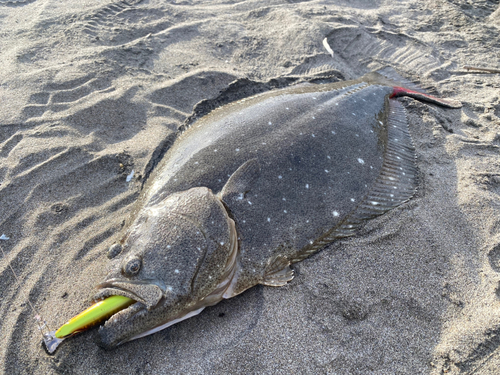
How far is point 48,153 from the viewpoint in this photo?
3.39 meters

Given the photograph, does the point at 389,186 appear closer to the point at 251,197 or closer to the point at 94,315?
the point at 251,197

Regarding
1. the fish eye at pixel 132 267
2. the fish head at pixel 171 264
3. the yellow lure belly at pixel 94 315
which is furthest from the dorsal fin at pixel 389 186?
the yellow lure belly at pixel 94 315

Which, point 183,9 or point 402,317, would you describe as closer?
point 402,317

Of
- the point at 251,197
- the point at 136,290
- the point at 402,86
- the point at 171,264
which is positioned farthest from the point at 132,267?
the point at 402,86

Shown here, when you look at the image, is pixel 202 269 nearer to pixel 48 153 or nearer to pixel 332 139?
pixel 332 139

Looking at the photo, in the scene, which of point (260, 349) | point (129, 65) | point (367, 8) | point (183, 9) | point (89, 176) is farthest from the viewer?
point (367, 8)

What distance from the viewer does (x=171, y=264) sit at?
2230 millimetres

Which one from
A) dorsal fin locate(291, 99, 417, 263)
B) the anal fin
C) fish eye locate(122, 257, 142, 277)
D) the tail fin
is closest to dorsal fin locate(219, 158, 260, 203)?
the anal fin

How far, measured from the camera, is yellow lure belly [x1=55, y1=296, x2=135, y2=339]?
210 cm

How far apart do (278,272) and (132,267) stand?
44.5 inches

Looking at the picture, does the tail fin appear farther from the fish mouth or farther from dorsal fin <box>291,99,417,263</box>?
the fish mouth

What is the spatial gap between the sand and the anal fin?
8 centimetres

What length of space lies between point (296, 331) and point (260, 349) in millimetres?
291

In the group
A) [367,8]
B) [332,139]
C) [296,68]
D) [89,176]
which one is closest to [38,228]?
[89,176]
